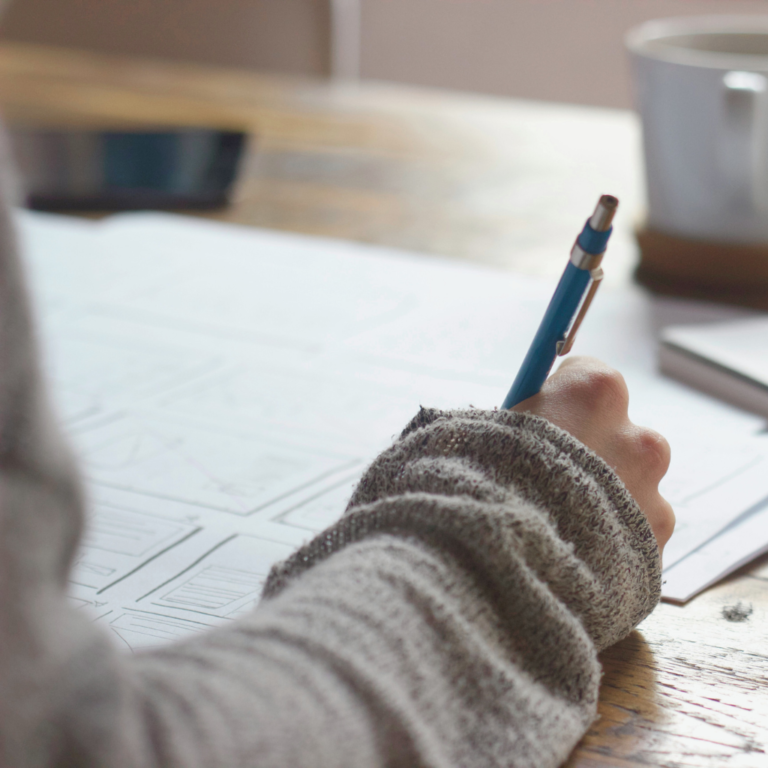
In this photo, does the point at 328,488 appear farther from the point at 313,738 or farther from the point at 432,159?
the point at 432,159

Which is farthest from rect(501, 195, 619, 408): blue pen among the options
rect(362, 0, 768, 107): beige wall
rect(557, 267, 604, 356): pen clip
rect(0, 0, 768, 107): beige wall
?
rect(362, 0, 768, 107): beige wall

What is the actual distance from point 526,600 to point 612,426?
104mm

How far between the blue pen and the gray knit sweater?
0.13ft

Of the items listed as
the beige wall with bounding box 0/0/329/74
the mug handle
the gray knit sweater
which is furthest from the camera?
the beige wall with bounding box 0/0/329/74

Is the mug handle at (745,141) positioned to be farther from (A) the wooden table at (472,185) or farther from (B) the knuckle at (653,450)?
(B) the knuckle at (653,450)

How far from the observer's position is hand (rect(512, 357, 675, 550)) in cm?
34

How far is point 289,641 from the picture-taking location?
224 millimetres

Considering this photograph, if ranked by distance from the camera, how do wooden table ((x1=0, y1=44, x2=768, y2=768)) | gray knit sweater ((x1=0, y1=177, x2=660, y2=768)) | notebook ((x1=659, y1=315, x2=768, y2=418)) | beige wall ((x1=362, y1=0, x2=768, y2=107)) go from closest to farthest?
gray knit sweater ((x1=0, y1=177, x2=660, y2=768)), wooden table ((x1=0, y1=44, x2=768, y2=768)), notebook ((x1=659, y1=315, x2=768, y2=418)), beige wall ((x1=362, y1=0, x2=768, y2=107))

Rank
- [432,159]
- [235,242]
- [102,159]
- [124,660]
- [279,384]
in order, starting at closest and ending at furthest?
[124,660]
[279,384]
[235,242]
[102,159]
[432,159]

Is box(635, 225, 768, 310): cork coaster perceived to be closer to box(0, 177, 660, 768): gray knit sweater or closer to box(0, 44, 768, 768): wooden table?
box(0, 44, 768, 768): wooden table

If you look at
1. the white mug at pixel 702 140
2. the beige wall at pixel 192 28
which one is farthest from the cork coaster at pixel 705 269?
the beige wall at pixel 192 28

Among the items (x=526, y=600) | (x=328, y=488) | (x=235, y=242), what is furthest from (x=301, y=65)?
(x=526, y=600)

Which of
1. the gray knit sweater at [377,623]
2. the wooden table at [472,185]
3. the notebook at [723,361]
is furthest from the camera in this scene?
the notebook at [723,361]

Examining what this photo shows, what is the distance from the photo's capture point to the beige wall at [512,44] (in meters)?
2.12
